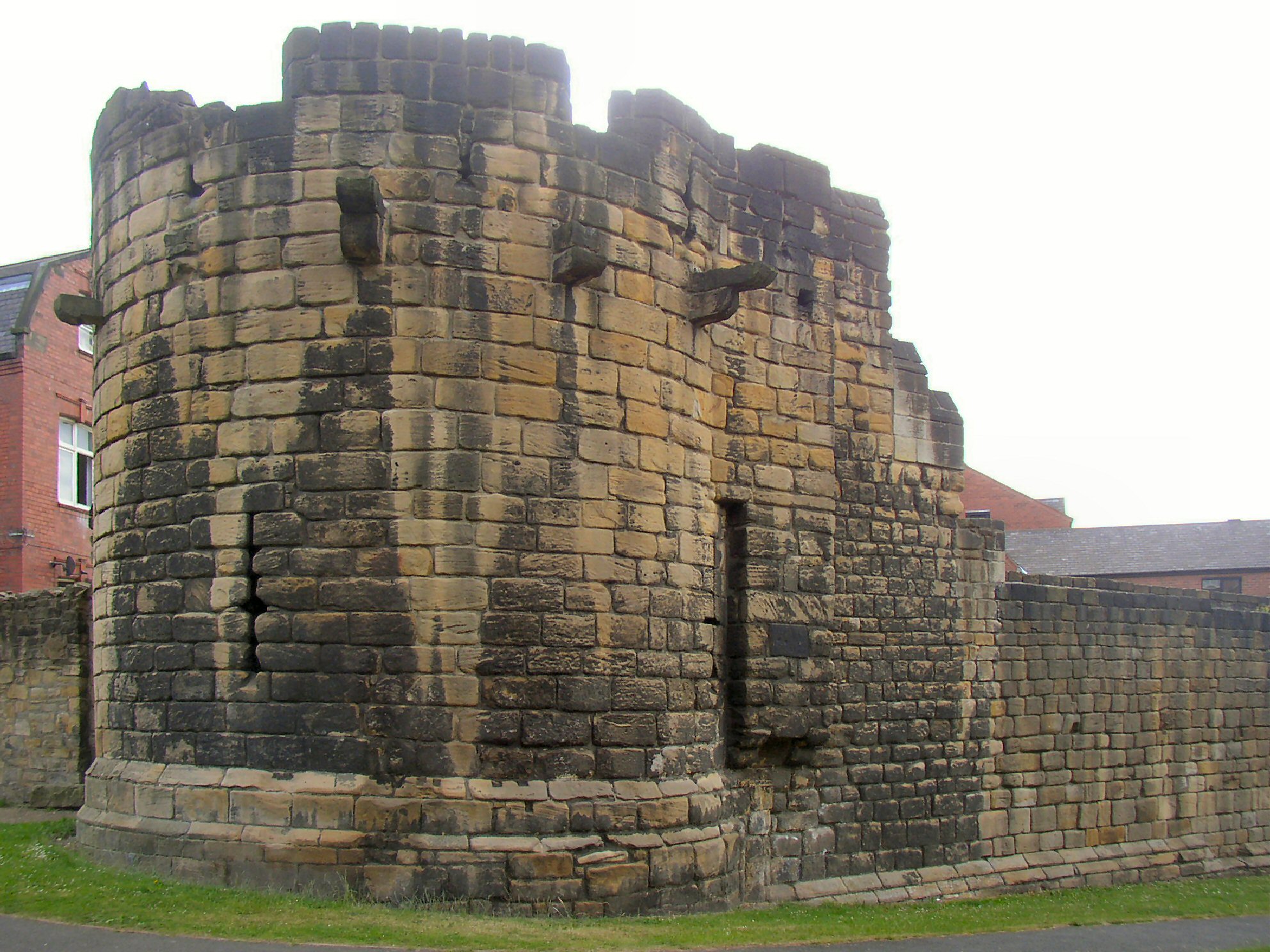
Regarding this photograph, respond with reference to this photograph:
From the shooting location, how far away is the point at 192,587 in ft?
27.7

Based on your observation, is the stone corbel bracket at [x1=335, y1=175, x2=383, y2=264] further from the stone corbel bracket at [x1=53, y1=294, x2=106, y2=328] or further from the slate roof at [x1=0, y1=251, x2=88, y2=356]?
the slate roof at [x1=0, y1=251, x2=88, y2=356]

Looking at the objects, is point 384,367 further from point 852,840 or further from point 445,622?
point 852,840

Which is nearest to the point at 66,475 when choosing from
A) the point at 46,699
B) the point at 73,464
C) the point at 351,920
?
the point at 73,464

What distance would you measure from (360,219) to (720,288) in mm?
2939

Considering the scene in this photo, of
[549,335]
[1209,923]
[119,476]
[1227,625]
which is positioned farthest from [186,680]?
[1227,625]

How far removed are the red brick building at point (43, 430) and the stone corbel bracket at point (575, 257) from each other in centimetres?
1466

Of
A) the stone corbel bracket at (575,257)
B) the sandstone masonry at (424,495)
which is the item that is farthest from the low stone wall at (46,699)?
the stone corbel bracket at (575,257)

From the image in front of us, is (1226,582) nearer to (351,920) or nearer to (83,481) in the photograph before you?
A: (83,481)

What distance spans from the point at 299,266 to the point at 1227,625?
13624mm

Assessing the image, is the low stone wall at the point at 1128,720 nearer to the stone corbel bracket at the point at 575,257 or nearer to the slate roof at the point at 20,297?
the stone corbel bracket at the point at 575,257

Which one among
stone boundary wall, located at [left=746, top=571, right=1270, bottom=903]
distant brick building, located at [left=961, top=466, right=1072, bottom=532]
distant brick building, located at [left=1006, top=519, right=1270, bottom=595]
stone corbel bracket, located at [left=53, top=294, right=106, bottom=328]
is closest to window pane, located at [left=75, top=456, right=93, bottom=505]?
stone corbel bracket, located at [left=53, top=294, right=106, bottom=328]

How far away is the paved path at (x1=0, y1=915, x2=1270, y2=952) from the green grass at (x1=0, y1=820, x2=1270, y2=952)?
0.14 metres

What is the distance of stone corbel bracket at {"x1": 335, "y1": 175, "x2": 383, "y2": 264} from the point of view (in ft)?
25.5

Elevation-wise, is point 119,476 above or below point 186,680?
above
